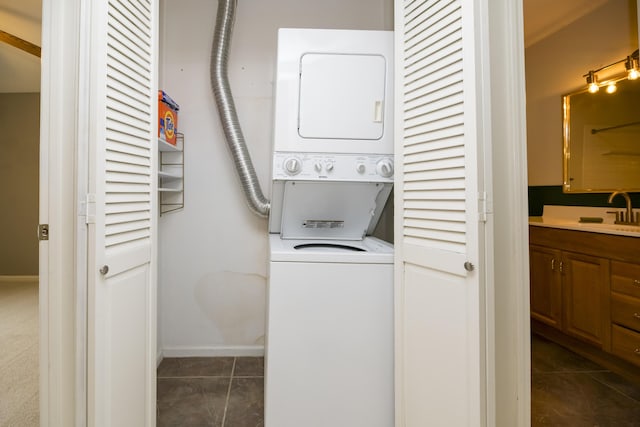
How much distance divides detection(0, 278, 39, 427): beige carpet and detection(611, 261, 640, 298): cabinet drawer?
11.7ft

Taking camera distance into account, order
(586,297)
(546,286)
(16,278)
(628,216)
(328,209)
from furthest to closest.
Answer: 1. (16,278)
2. (546,286)
3. (628,216)
4. (586,297)
5. (328,209)

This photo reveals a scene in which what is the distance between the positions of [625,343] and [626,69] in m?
2.05

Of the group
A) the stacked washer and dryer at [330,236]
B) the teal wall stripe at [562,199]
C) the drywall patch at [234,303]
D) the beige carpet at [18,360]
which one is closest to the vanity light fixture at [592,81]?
the teal wall stripe at [562,199]

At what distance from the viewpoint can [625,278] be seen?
6.76ft

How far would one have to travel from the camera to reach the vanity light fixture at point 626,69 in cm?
240

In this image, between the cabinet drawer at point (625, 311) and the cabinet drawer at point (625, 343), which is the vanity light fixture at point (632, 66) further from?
the cabinet drawer at point (625, 343)

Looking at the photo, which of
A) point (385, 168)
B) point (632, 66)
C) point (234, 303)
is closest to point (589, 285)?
point (632, 66)

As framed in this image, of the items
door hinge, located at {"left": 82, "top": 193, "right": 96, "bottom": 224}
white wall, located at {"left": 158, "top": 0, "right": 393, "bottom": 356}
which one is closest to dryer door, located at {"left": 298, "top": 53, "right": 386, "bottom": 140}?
white wall, located at {"left": 158, "top": 0, "right": 393, "bottom": 356}

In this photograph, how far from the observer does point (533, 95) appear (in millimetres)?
3334

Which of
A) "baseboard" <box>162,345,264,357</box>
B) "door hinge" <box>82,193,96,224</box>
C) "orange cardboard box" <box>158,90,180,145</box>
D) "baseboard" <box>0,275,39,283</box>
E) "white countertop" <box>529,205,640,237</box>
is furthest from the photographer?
"baseboard" <box>0,275,39,283</box>

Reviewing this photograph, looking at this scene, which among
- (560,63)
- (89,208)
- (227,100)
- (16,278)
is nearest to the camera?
(89,208)

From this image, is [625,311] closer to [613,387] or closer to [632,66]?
[613,387]

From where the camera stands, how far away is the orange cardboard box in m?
1.93

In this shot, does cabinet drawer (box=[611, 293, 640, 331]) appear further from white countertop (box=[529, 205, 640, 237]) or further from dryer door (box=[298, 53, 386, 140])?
dryer door (box=[298, 53, 386, 140])
